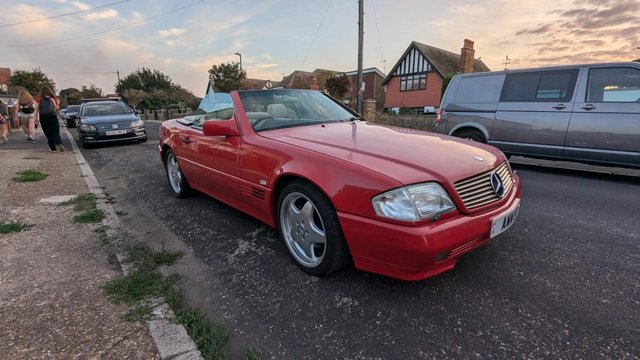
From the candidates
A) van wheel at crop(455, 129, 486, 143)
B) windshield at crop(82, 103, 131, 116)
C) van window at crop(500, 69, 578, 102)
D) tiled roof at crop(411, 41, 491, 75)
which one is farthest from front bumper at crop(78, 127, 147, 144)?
tiled roof at crop(411, 41, 491, 75)

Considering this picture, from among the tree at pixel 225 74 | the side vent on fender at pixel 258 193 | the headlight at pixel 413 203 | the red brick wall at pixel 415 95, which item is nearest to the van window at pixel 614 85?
the headlight at pixel 413 203

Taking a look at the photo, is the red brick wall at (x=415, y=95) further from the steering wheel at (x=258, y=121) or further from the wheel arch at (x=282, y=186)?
the wheel arch at (x=282, y=186)

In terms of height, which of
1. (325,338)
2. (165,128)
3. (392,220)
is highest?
(165,128)

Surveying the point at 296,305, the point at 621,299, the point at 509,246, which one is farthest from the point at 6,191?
the point at 621,299

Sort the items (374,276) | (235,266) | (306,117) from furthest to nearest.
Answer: (306,117)
(235,266)
(374,276)

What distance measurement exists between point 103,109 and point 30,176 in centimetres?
657

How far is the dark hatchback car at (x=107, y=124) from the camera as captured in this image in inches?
411

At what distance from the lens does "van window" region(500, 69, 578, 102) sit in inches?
222

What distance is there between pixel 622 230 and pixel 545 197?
3.91ft

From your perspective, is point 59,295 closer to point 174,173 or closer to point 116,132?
point 174,173

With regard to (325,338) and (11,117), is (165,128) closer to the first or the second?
(325,338)

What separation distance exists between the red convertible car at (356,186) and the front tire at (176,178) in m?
1.10

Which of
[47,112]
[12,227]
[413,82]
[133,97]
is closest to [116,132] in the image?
[47,112]

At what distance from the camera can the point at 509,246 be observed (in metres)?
2.99
